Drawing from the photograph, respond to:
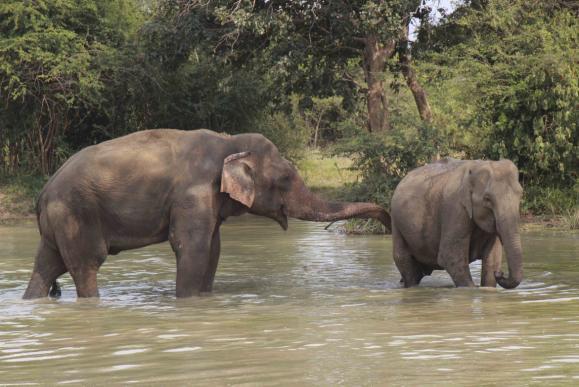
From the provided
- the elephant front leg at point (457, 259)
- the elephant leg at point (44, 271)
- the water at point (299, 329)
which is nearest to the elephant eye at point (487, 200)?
the elephant front leg at point (457, 259)

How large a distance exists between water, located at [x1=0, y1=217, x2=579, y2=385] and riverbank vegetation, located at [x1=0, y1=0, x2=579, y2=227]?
755 centimetres

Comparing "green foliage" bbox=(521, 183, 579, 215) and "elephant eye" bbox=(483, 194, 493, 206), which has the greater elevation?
"elephant eye" bbox=(483, 194, 493, 206)

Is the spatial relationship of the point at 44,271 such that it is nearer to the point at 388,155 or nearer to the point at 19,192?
the point at 388,155

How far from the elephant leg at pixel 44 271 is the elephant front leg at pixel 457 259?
4293 mm

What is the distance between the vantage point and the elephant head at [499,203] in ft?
39.5

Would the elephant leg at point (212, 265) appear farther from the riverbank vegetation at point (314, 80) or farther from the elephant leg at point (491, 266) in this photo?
the riverbank vegetation at point (314, 80)

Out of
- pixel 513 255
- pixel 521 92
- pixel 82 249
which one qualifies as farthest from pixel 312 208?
pixel 521 92

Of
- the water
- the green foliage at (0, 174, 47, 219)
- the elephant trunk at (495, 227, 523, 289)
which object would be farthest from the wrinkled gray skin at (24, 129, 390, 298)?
the green foliage at (0, 174, 47, 219)

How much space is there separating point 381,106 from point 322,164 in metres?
11.3

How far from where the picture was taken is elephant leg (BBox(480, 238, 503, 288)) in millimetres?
13000

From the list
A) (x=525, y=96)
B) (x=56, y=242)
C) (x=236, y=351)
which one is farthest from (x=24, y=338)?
(x=525, y=96)

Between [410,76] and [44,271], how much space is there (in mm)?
18661

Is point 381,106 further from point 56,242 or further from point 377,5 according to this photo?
point 56,242

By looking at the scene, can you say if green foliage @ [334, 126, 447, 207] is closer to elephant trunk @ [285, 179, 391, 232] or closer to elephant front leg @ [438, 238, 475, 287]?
elephant trunk @ [285, 179, 391, 232]
